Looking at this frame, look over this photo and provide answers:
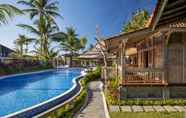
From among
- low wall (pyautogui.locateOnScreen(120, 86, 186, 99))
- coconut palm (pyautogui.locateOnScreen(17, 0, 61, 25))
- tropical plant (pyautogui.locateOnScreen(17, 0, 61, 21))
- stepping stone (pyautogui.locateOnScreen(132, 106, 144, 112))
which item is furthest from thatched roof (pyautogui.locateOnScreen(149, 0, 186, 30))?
tropical plant (pyautogui.locateOnScreen(17, 0, 61, 21))

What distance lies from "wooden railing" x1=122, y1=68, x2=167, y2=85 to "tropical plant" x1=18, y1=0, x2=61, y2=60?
1263 inches

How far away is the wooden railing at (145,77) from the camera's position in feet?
44.4

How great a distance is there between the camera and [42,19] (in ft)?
146

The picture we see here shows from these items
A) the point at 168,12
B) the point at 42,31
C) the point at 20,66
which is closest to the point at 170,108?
the point at 168,12

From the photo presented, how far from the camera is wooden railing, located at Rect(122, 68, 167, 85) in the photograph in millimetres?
13531

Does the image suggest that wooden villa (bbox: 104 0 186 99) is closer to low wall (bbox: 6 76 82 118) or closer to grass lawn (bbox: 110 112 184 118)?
grass lawn (bbox: 110 112 184 118)

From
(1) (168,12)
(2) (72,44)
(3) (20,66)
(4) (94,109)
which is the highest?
(2) (72,44)

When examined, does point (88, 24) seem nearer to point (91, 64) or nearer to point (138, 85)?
point (91, 64)

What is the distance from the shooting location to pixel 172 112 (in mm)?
10852

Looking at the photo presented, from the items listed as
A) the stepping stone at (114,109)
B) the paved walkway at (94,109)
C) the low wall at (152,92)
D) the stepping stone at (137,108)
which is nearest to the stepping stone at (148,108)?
the stepping stone at (137,108)

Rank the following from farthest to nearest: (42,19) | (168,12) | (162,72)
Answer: (42,19), (162,72), (168,12)

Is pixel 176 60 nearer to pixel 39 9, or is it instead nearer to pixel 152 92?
pixel 152 92

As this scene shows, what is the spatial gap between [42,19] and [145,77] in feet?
110

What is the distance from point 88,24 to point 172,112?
158 ft
